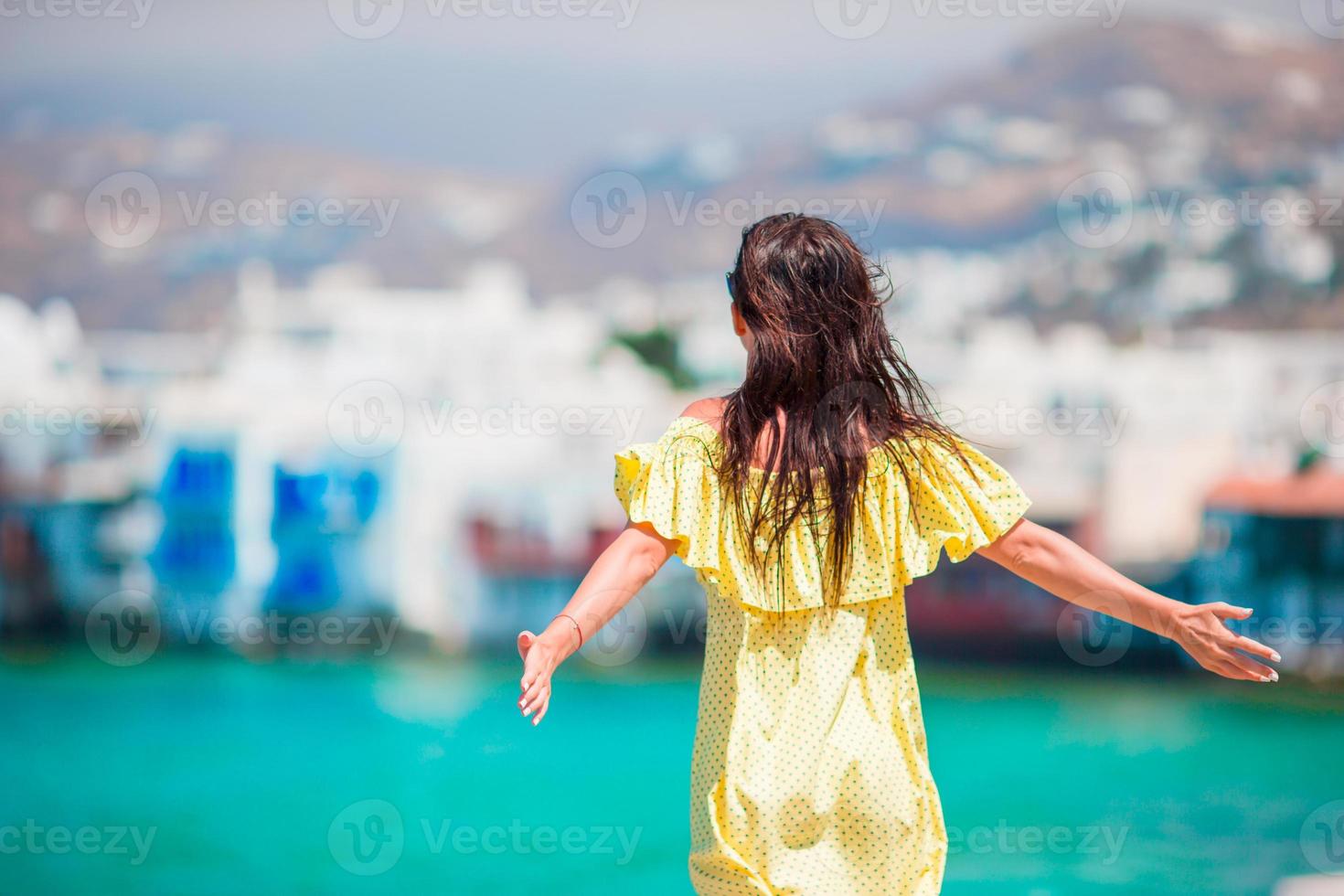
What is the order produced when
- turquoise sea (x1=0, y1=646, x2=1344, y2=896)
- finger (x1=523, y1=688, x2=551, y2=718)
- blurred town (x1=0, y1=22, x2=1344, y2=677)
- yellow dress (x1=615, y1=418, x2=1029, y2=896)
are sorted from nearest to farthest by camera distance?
finger (x1=523, y1=688, x2=551, y2=718) → yellow dress (x1=615, y1=418, x2=1029, y2=896) → turquoise sea (x1=0, y1=646, x2=1344, y2=896) → blurred town (x1=0, y1=22, x2=1344, y2=677)

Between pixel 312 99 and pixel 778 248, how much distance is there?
24.3 ft

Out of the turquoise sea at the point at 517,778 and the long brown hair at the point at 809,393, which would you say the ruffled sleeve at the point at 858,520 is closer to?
the long brown hair at the point at 809,393

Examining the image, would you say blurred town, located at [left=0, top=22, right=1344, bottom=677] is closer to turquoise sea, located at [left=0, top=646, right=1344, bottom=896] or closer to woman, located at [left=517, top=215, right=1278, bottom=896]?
turquoise sea, located at [left=0, top=646, right=1344, bottom=896]

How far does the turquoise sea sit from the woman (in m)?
2.39

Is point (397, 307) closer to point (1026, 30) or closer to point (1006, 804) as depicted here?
point (1026, 30)

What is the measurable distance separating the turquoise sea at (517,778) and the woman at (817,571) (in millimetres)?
2390

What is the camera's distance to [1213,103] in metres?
8.17

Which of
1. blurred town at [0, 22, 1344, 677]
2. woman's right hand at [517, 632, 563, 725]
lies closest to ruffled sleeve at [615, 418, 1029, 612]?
woman's right hand at [517, 632, 563, 725]

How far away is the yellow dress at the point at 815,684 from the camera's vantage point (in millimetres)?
1135

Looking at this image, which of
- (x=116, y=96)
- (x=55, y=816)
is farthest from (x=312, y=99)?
(x=55, y=816)

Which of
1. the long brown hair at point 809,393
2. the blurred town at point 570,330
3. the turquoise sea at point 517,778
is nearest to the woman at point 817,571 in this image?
the long brown hair at point 809,393

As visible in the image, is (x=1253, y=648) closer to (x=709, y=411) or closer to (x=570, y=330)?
(x=709, y=411)

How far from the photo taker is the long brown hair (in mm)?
1150

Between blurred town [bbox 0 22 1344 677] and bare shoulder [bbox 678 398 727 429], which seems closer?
bare shoulder [bbox 678 398 727 429]
